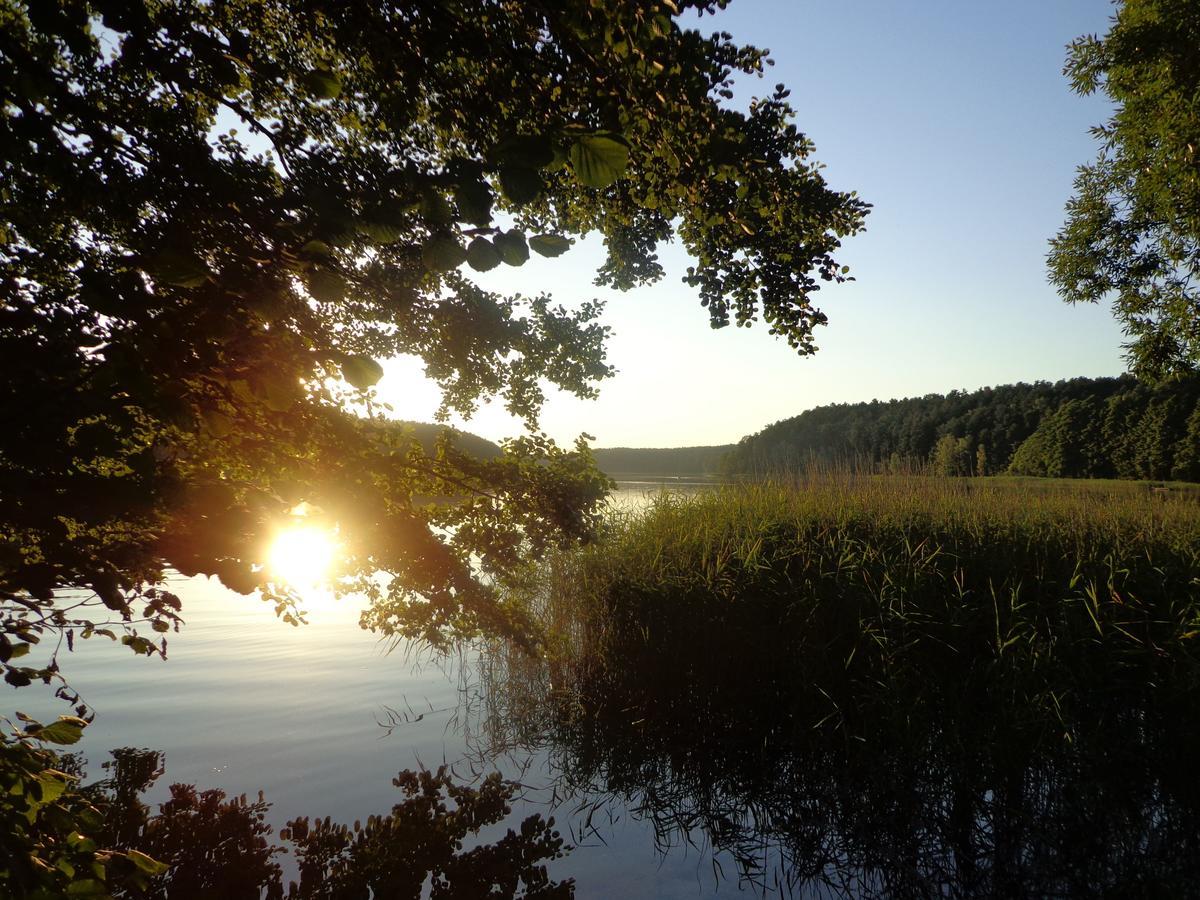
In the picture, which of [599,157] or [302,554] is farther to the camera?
[302,554]

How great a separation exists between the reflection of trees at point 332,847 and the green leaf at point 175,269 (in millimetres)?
4132

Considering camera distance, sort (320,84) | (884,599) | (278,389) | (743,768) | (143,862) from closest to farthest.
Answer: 1. (143,862)
2. (320,84)
3. (278,389)
4. (743,768)
5. (884,599)

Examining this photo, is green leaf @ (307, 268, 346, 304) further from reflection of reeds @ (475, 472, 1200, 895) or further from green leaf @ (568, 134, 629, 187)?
reflection of reeds @ (475, 472, 1200, 895)

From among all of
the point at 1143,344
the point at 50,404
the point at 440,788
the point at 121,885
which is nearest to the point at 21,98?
the point at 50,404

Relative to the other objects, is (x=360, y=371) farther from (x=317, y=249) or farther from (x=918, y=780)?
(x=918, y=780)

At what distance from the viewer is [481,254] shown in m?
1.80

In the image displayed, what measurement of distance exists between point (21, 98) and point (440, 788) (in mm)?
5504

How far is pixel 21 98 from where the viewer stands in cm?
239

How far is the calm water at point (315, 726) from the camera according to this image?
5.18 m

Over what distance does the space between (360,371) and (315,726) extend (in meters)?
6.51

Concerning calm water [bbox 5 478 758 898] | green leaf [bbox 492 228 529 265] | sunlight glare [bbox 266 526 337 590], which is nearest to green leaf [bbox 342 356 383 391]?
green leaf [bbox 492 228 529 265]

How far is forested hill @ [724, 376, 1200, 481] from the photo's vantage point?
2528 centimetres

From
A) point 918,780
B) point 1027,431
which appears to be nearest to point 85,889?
point 918,780

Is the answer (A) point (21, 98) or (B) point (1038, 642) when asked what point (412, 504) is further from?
(B) point (1038, 642)
